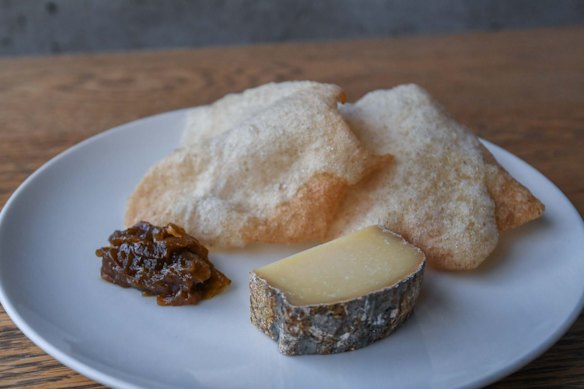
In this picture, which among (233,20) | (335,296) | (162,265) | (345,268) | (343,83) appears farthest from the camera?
(233,20)

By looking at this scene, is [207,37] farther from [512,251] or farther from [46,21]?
[512,251]

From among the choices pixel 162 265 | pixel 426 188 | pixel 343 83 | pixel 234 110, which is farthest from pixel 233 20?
pixel 162 265

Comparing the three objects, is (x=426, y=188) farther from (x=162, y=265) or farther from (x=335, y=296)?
(x=162, y=265)

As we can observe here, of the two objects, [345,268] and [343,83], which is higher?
[345,268]

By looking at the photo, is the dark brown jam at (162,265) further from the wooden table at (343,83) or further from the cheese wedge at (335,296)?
the wooden table at (343,83)

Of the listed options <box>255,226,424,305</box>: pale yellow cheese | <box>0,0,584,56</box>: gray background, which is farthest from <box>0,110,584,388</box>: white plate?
<box>0,0,584,56</box>: gray background

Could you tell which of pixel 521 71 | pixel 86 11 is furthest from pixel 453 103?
pixel 86 11
